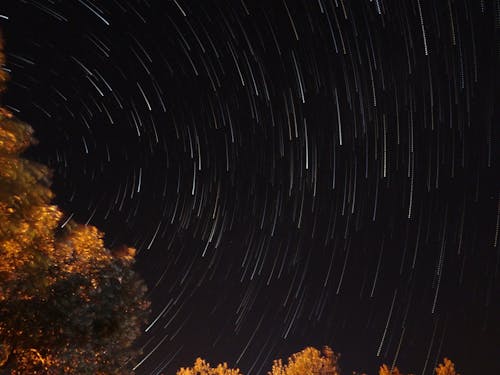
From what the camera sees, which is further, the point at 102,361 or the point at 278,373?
the point at 278,373

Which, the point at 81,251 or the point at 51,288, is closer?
the point at 51,288

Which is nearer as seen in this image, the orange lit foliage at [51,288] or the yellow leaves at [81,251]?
the orange lit foliage at [51,288]

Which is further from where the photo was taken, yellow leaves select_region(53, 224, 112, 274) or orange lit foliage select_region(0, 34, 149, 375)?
yellow leaves select_region(53, 224, 112, 274)

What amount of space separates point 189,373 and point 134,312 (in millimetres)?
47129

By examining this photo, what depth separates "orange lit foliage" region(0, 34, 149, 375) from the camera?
8570 mm

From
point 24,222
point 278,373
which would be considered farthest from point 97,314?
point 278,373

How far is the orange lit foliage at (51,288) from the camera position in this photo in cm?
857

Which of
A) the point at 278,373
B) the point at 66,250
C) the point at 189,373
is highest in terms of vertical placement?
the point at 66,250

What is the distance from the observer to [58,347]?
32.4 feet

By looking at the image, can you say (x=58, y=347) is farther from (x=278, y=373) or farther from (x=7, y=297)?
(x=278, y=373)

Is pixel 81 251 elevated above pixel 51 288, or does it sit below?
above

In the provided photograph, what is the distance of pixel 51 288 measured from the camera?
32.6 feet

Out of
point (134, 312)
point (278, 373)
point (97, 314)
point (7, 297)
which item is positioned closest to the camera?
point (7, 297)

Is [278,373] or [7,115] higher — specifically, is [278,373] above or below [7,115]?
below
